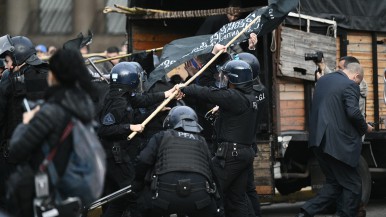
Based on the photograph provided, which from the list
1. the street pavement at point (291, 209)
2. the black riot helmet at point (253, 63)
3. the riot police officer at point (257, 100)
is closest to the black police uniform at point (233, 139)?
the riot police officer at point (257, 100)

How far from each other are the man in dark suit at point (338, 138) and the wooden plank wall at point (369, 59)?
157cm

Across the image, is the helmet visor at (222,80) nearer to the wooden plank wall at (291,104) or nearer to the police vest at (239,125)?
the police vest at (239,125)

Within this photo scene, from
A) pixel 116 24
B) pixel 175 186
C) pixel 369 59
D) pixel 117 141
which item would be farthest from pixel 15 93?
pixel 116 24

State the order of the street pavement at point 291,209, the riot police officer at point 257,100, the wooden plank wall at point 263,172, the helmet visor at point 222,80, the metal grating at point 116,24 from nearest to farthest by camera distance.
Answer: the helmet visor at point 222,80
the riot police officer at point 257,100
the wooden plank wall at point 263,172
the street pavement at point 291,209
the metal grating at point 116,24

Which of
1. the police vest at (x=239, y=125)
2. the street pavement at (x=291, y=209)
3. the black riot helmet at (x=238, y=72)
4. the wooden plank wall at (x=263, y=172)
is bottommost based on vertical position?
the street pavement at (x=291, y=209)

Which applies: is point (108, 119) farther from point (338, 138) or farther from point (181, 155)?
point (338, 138)

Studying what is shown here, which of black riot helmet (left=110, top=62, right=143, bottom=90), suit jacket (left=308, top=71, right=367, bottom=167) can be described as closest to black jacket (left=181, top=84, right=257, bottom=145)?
black riot helmet (left=110, top=62, right=143, bottom=90)

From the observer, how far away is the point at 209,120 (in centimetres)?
1304

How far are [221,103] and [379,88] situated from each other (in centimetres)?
397

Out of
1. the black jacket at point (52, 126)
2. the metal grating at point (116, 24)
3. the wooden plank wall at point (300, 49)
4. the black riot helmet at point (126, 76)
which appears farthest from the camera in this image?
the metal grating at point (116, 24)

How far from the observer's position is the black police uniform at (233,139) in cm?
1129

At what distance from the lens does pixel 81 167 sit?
7953 mm

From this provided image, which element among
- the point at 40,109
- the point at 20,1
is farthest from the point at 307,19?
the point at 20,1

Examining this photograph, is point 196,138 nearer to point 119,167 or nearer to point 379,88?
point 119,167
